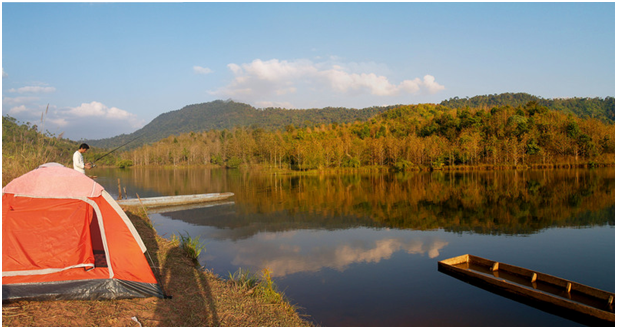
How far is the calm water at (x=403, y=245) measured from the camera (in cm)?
598

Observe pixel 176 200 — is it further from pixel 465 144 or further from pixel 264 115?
pixel 264 115

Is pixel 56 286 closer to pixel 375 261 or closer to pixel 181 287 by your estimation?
pixel 181 287

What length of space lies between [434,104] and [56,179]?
82921 millimetres

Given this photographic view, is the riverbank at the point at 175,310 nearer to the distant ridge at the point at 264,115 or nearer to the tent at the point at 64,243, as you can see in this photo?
the tent at the point at 64,243

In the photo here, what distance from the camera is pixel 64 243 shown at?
201 inches

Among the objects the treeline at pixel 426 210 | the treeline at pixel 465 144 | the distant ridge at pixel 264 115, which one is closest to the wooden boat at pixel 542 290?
the treeline at pixel 426 210

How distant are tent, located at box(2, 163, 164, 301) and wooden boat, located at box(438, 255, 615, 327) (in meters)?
5.43

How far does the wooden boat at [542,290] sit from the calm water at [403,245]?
160mm

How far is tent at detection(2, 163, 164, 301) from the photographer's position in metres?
4.72

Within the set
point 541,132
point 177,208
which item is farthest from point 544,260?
point 541,132

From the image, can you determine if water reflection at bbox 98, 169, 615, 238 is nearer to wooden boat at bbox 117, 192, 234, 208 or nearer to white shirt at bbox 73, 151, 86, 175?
wooden boat at bbox 117, 192, 234, 208

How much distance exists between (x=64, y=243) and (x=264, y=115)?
134343 millimetres

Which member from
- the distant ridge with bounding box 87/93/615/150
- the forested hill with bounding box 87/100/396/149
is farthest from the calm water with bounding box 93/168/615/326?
the forested hill with bounding box 87/100/396/149

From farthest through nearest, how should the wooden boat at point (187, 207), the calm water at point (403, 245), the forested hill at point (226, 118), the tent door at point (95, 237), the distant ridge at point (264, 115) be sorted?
the forested hill at point (226, 118)
the distant ridge at point (264, 115)
the wooden boat at point (187, 207)
the calm water at point (403, 245)
the tent door at point (95, 237)
